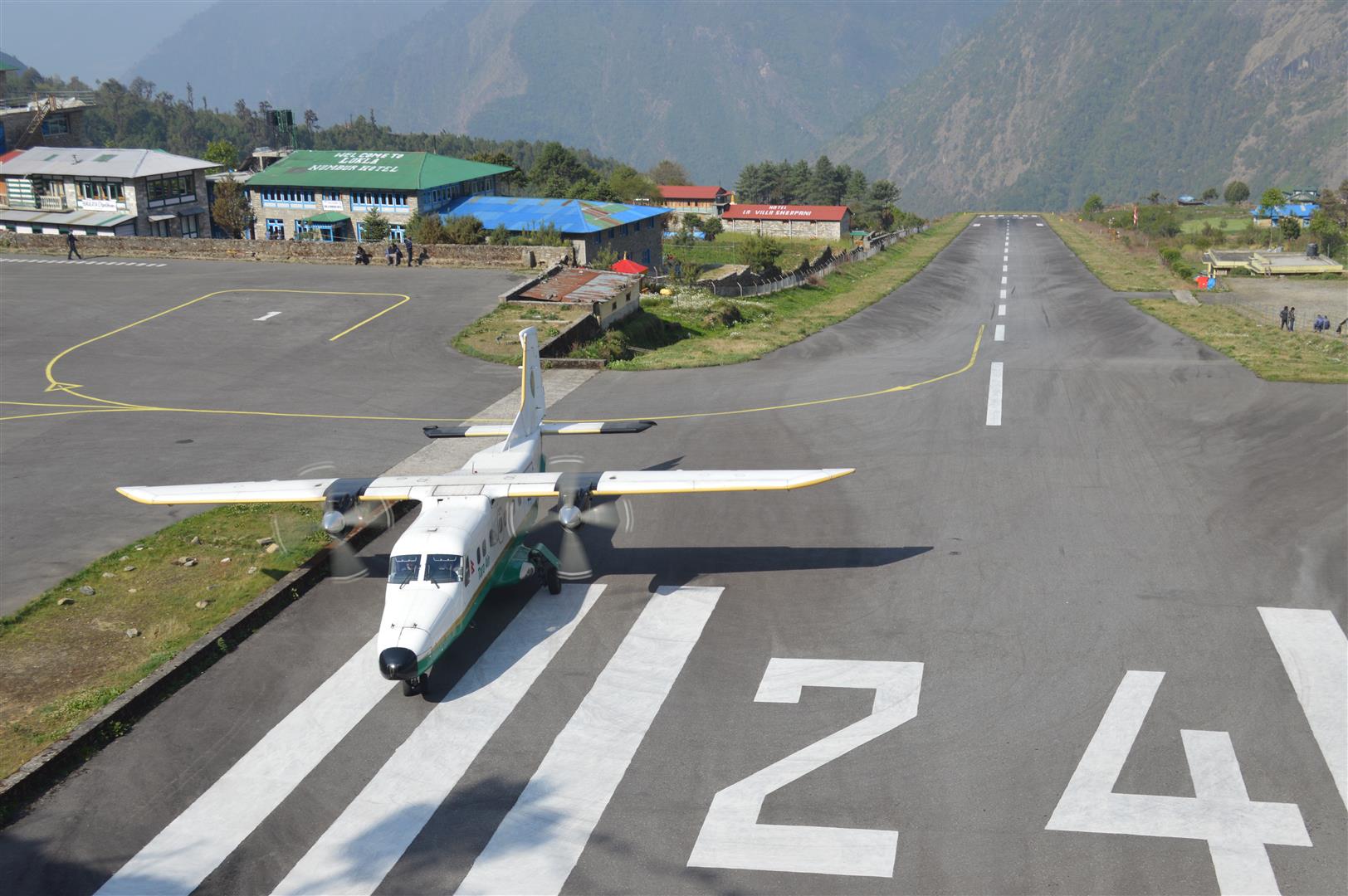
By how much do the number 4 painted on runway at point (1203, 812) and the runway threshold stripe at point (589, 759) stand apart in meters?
8.87

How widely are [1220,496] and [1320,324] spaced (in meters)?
39.2

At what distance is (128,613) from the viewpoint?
27.5 meters

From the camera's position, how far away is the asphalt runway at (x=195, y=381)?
34812 mm

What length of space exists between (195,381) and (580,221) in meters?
49.7

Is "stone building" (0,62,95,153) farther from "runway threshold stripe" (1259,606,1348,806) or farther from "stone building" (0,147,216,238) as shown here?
"runway threshold stripe" (1259,606,1348,806)

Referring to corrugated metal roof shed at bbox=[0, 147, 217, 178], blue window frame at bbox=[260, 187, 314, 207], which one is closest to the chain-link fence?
blue window frame at bbox=[260, 187, 314, 207]

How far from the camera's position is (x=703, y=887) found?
1809cm

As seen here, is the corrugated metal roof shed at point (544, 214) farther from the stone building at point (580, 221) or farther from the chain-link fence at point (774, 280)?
the chain-link fence at point (774, 280)

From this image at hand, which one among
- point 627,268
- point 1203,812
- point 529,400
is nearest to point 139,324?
point 627,268

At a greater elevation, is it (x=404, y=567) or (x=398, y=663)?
(x=404, y=567)

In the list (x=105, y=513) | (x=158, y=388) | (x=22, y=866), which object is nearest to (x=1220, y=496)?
(x=22, y=866)

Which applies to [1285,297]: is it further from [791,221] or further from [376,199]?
[791,221]

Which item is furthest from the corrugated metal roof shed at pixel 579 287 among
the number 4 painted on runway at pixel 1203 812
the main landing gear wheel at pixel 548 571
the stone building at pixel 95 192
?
the stone building at pixel 95 192

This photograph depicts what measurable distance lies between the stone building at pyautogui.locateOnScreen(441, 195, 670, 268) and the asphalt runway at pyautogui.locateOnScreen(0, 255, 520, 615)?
1980 centimetres
